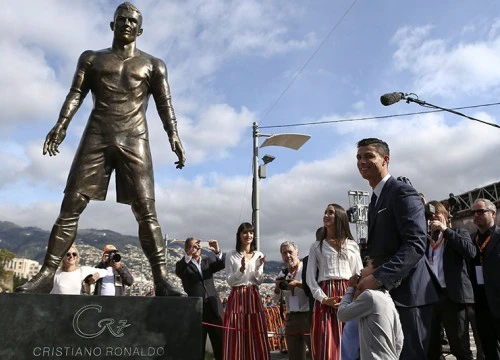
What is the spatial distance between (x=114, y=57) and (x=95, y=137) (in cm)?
93

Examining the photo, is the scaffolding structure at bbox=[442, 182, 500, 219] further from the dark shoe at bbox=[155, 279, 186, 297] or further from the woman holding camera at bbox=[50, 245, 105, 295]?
the dark shoe at bbox=[155, 279, 186, 297]

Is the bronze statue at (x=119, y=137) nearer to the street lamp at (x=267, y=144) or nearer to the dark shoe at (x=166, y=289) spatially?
the dark shoe at (x=166, y=289)

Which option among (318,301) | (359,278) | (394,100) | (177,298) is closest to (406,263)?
(359,278)

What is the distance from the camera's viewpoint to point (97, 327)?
3736 mm

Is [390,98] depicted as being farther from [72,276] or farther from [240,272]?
[72,276]

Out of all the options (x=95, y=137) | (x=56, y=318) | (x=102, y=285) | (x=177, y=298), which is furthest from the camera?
(x=102, y=285)

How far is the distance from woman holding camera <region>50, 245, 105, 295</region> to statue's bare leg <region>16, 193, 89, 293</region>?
41.8 inches

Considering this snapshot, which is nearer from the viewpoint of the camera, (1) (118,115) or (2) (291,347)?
(1) (118,115)

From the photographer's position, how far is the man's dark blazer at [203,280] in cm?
638

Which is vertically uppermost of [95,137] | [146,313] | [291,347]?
[95,137]

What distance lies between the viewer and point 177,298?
3957 mm

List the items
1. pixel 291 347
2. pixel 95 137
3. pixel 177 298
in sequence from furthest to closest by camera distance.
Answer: pixel 291 347, pixel 95 137, pixel 177 298

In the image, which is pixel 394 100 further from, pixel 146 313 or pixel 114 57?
pixel 146 313

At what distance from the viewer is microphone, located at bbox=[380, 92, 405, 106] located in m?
10.7
